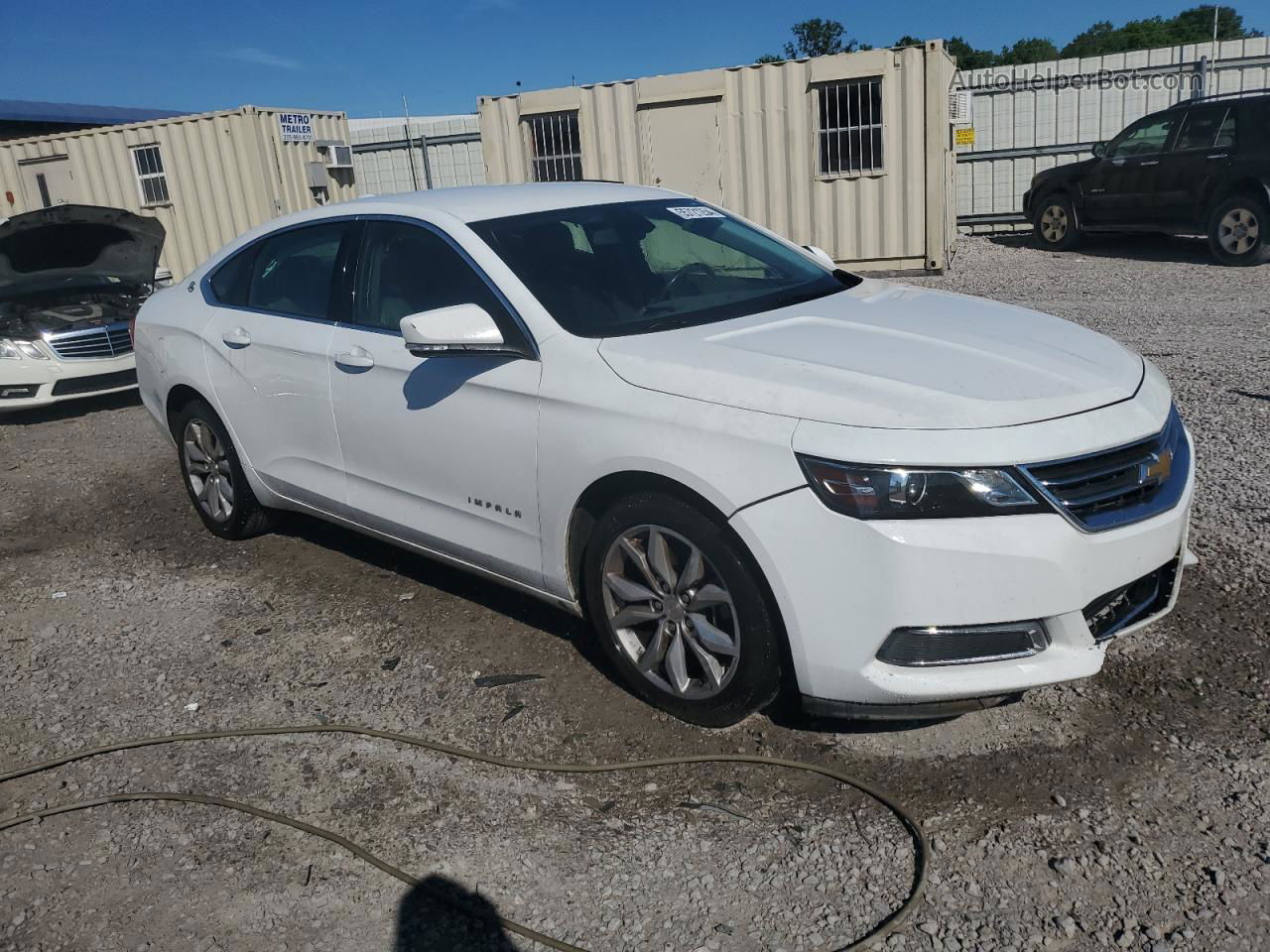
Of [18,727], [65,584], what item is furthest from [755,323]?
[65,584]

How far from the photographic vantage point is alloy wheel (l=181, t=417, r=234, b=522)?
17.4 ft

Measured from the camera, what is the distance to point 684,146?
13719 mm

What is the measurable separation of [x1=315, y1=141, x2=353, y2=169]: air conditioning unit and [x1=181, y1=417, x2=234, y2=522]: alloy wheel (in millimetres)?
11362

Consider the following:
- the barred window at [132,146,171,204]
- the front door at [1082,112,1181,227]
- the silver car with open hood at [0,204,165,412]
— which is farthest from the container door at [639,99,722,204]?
the barred window at [132,146,171,204]

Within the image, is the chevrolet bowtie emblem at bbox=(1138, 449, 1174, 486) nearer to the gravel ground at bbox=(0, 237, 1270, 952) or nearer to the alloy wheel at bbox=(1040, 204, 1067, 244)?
the gravel ground at bbox=(0, 237, 1270, 952)

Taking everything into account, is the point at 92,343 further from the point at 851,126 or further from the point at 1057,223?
the point at 1057,223

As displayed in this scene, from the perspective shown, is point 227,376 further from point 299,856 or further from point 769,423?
point 769,423

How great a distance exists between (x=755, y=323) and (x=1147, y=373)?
1.23m

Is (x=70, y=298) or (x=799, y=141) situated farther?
(x=799, y=141)

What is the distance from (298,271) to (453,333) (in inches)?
58.8

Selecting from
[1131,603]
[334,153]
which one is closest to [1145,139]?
[334,153]

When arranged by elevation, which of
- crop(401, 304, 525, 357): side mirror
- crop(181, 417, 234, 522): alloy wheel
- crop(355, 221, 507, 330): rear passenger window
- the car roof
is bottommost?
crop(181, 417, 234, 522): alloy wheel

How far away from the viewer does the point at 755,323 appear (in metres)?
3.71

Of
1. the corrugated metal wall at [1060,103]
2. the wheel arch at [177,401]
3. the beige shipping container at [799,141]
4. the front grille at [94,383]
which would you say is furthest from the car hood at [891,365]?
the corrugated metal wall at [1060,103]
